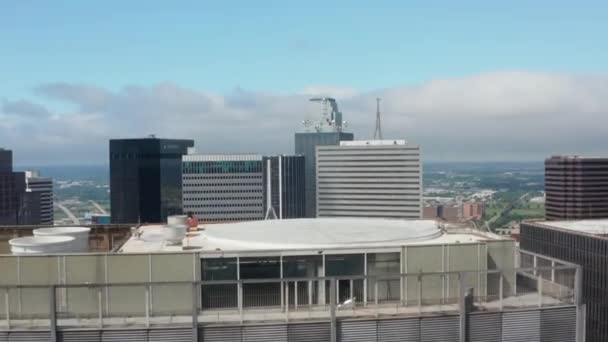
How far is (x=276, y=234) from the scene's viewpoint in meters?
21.0

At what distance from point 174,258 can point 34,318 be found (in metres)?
4.21

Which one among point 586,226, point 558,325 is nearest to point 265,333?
point 558,325

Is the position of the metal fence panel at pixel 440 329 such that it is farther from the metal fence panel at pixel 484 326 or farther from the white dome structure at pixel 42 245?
the white dome structure at pixel 42 245

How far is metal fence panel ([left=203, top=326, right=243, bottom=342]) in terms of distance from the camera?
16469 mm

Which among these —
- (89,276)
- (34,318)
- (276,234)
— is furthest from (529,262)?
(34,318)

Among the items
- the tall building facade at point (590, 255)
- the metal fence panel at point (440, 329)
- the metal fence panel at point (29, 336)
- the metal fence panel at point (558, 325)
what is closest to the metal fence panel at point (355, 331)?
the metal fence panel at point (440, 329)

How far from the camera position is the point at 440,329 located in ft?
56.5

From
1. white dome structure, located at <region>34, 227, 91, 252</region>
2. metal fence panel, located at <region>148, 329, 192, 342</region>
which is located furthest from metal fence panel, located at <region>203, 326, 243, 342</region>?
white dome structure, located at <region>34, 227, 91, 252</region>

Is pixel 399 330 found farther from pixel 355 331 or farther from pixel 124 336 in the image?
pixel 124 336

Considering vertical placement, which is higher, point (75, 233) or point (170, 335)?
point (75, 233)

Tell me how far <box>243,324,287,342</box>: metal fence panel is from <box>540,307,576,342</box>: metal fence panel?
7554 millimetres

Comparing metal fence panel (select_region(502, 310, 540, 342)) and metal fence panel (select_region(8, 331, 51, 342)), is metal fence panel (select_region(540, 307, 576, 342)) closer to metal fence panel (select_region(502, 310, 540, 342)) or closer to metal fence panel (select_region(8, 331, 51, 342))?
metal fence panel (select_region(502, 310, 540, 342))

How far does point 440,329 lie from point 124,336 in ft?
28.6

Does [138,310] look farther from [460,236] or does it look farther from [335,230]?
[460,236]
